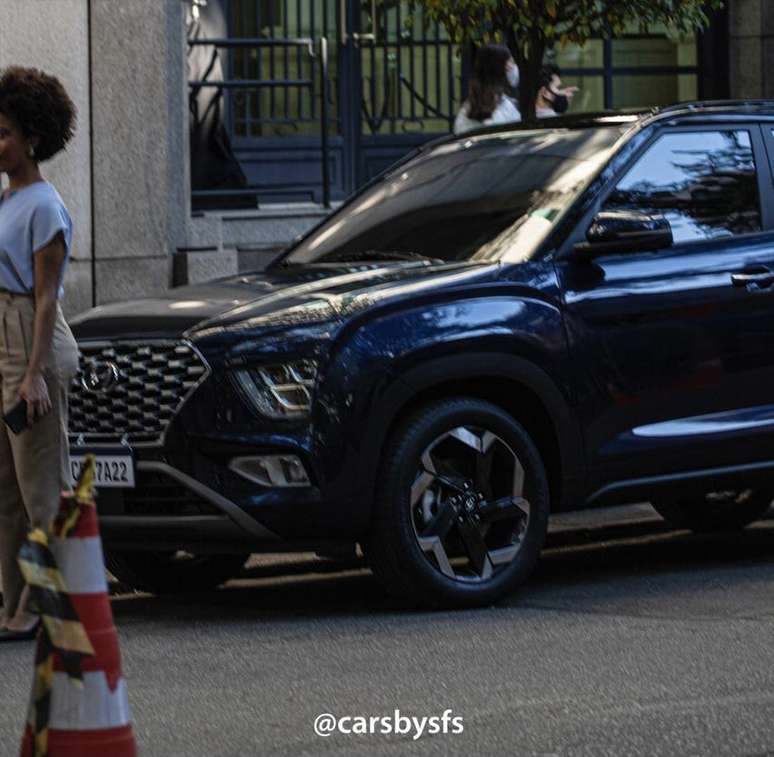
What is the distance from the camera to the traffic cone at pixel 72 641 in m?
4.46

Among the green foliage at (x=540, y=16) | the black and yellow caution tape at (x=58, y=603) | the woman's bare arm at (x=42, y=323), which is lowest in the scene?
the black and yellow caution tape at (x=58, y=603)

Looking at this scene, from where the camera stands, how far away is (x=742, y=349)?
29.7 ft

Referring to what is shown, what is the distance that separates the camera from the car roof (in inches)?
365

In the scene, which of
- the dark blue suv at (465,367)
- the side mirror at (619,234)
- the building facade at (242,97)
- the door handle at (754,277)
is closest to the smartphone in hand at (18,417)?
the dark blue suv at (465,367)

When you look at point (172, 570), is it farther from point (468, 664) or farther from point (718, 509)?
point (718, 509)

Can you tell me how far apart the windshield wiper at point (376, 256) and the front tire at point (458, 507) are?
81 centimetres

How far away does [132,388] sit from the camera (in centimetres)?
823

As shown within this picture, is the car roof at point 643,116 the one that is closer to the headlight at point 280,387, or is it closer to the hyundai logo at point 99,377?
the headlight at point 280,387

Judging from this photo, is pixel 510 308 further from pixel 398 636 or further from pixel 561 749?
pixel 561 749

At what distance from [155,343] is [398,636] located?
1.34 meters

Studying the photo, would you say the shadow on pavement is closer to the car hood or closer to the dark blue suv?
the dark blue suv

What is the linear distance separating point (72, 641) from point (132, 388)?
12.5 ft

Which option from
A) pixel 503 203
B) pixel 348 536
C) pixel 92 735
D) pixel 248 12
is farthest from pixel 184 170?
pixel 92 735

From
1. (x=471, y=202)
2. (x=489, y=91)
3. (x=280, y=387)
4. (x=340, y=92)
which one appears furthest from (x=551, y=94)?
(x=280, y=387)
